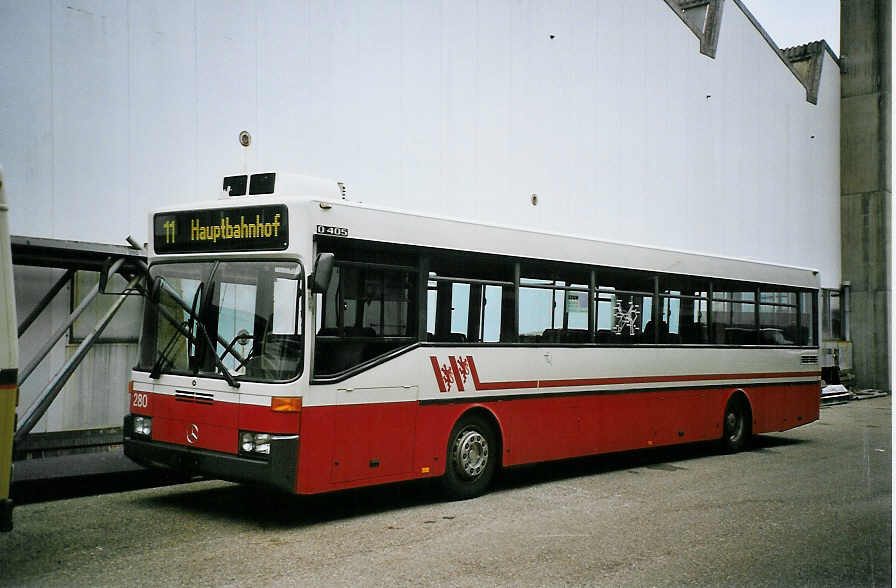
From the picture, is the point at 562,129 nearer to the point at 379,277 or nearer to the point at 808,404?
the point at 808,404

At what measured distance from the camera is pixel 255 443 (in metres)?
7.80

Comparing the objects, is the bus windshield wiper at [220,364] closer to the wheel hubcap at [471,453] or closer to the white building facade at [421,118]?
the wheel hubcap at [471,453]

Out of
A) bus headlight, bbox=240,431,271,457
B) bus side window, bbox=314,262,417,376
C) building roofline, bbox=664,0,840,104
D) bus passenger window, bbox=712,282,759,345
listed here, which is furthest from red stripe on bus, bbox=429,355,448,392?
building roofline, bbox=664,0,840,104

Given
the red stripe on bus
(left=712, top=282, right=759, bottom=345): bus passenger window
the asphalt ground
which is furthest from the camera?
(left=712, top=282, right=759, bottom=345): bus passenger window

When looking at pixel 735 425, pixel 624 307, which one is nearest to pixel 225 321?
pixel 624 307

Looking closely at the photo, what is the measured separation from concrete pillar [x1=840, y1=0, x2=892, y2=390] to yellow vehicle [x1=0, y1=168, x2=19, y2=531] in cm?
2680

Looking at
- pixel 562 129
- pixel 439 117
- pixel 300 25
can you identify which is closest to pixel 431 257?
pixel 300 25

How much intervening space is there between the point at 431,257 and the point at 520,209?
903 centimetres

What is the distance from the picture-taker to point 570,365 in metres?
10.8

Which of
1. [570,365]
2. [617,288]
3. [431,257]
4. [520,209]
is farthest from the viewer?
[520,209]

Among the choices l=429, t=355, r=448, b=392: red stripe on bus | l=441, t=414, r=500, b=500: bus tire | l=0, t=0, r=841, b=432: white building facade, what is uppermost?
l=0, t=0, r=841, b=432: white building facade

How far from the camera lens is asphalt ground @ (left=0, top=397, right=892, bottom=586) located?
651cm

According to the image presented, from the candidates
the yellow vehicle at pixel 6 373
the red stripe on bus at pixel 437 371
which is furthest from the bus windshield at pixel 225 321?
the yellow vehicle at pixel 6 373

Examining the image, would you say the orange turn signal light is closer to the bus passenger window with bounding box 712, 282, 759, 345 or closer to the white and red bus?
the white and red bus
